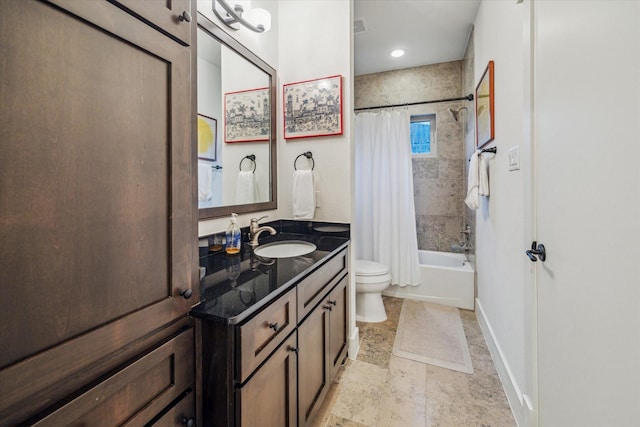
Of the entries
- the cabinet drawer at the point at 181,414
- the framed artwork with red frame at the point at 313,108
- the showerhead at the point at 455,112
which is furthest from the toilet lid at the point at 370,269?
the showerhead at the point at 455,112

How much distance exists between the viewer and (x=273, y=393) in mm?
896

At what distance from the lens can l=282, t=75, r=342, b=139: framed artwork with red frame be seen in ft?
5.82

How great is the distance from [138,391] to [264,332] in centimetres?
34

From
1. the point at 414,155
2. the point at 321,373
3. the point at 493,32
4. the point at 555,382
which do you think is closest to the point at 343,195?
the point at 321,373

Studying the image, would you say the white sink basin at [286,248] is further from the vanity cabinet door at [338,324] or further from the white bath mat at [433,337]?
the white bath mat at [433,337]

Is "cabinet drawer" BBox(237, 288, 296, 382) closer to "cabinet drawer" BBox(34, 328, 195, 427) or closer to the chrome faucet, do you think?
"cabinet drawer" BBox(34, 328, 195, 427)

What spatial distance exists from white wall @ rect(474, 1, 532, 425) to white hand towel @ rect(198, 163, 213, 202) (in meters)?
1.50

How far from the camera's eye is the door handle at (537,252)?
40.9 inches

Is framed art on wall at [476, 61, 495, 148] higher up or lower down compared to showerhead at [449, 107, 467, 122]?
lower down

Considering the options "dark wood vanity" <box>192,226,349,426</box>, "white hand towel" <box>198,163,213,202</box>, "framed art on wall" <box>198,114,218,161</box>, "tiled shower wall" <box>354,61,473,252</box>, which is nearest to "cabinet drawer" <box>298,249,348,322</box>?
"dark wood vanity" <box>192,226,349,426</box>

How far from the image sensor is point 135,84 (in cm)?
58

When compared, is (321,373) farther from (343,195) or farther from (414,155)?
(414,155)

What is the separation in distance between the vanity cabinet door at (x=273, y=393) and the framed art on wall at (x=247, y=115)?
3.81 feet

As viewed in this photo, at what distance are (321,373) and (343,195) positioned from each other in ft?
3.45
